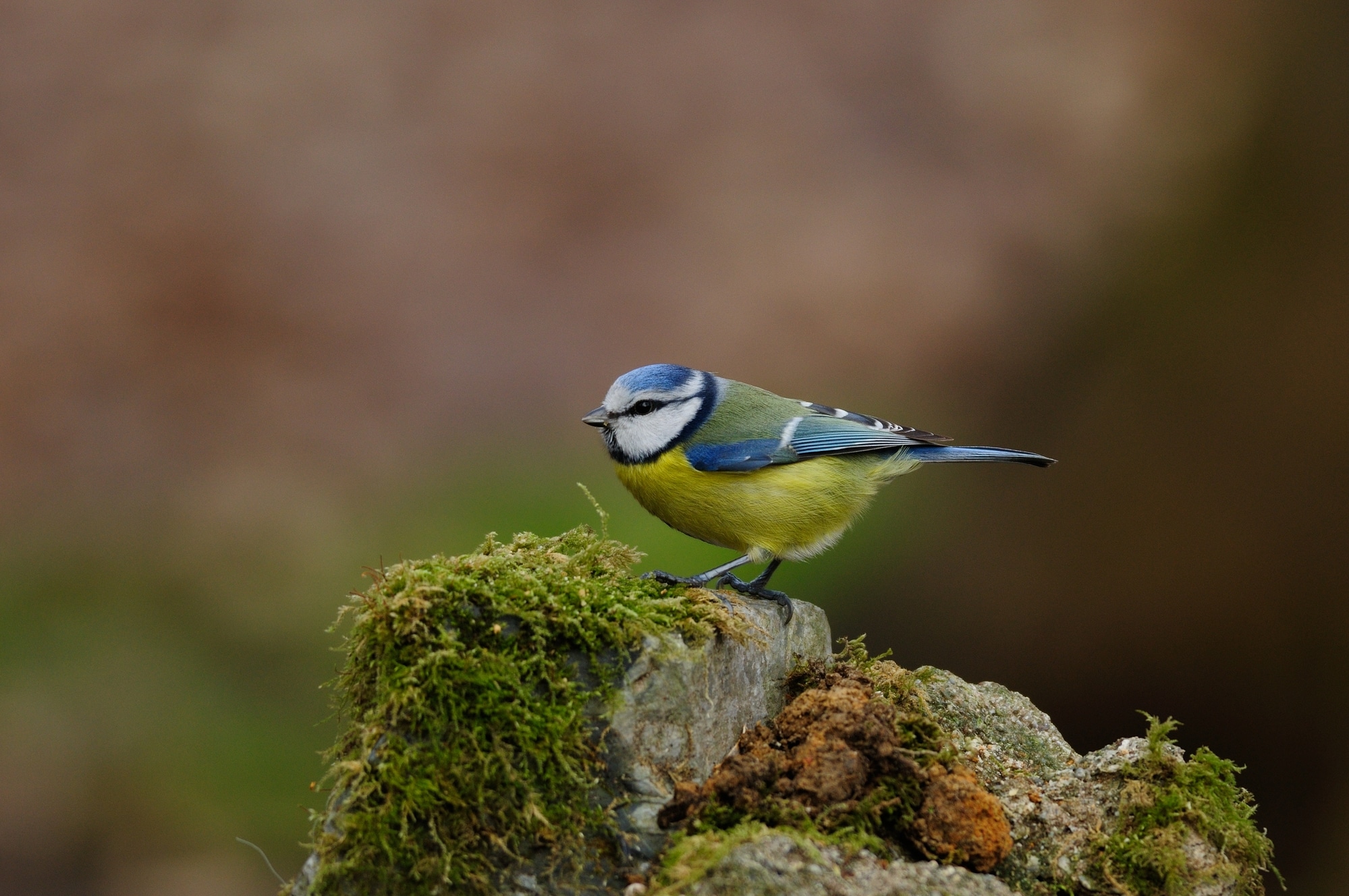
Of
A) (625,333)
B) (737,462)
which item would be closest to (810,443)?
(737,462)

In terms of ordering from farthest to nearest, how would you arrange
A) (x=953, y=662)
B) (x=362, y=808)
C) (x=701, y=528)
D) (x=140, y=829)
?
(x=953, y=662), (x=140, y=829), (x=701, y=528), (x=362, y=808)

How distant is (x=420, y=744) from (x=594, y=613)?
0.40 metres

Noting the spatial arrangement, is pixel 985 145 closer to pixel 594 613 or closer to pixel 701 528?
pixel 701 528

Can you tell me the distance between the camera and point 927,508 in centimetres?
577

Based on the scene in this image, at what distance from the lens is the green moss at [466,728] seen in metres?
1.85

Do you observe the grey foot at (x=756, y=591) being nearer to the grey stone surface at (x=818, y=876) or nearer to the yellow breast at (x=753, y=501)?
the yellow breast at (x=753, y=501)

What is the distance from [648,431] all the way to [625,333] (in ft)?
12.7

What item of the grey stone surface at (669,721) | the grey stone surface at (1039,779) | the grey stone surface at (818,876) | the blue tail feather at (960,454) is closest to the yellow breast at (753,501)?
the blue tail feather at (960,454)

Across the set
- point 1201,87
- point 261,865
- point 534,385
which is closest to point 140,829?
point 261,865

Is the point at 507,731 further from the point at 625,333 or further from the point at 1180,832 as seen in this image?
the point at 625,333

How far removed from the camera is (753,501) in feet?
9.66

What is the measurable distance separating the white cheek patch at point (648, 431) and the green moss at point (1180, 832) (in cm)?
143

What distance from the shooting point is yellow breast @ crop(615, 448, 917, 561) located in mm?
2947

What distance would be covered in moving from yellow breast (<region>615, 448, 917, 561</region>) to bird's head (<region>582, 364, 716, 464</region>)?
0.15ft
